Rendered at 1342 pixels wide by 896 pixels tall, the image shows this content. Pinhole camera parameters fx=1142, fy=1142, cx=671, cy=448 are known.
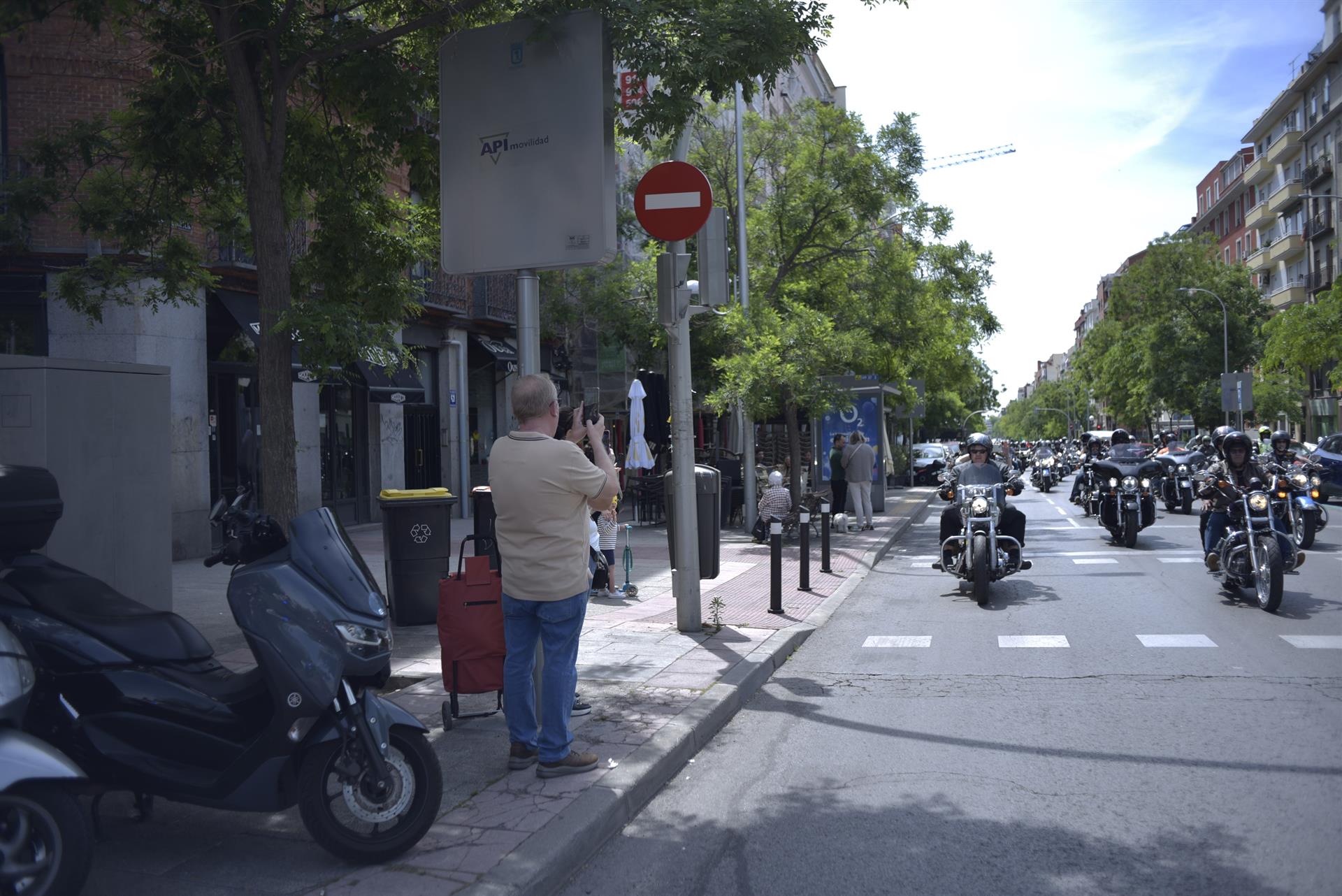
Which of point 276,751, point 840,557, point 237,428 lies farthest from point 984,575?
point 237,428

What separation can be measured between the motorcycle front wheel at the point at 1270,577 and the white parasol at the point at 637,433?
28.5 ft

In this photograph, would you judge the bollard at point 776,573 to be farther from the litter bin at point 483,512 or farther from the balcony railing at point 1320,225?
the balcony railing at point 1320,225

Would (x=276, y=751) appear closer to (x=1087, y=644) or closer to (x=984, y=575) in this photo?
(x=1087, y=644)

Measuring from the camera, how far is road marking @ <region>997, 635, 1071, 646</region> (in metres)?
8.94

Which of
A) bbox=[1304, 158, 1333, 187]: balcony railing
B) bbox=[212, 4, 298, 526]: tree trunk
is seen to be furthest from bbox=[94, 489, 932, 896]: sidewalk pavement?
bbox=[1304, 158, 1333, 187]: balcony railing

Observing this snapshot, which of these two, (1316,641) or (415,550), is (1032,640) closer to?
(1316,641)

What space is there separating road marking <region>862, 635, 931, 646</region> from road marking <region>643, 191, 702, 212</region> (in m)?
3.78

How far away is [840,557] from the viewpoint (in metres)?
15.9

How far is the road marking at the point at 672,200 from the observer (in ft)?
27.8

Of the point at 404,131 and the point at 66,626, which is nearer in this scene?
the point at 66,626

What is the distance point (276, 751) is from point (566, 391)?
2619 cm

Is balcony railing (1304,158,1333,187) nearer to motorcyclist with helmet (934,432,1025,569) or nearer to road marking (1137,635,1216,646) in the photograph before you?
motorcyclist with helmet (934,432,1025,569)

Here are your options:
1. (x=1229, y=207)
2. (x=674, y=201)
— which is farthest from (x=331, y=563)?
(x=1229, y=207)

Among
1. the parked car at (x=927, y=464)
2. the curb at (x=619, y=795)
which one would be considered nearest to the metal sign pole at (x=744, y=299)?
the curb at (x=619, y=795)
